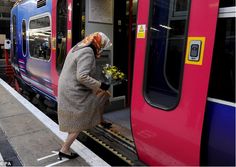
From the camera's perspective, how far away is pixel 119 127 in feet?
Result: 13.1

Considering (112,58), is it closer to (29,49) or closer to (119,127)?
(119,127)

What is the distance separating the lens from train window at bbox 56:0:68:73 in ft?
14.2

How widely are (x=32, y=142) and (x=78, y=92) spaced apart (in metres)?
1.25

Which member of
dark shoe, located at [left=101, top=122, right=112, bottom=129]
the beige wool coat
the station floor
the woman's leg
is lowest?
the station floor

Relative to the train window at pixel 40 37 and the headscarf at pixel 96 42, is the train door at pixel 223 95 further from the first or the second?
the train window at pixel 40 37

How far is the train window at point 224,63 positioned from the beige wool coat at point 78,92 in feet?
4.04

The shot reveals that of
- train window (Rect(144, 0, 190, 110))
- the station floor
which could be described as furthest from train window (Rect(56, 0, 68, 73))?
train window (Rect(144, 0, 190, 110))

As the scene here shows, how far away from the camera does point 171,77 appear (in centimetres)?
231

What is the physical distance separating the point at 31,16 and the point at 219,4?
4.85 meters

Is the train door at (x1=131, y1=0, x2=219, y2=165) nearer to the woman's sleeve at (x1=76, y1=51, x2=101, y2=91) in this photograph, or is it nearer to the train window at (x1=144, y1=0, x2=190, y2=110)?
the train window at (x1=144, y1=0, x2=190, y2=110)

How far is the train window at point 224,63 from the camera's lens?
6.12 feet

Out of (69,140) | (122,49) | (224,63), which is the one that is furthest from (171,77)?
(122,49)

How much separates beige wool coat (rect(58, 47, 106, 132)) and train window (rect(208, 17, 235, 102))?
4.04 ft

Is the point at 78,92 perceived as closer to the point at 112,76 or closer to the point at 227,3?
the point at 112,76
